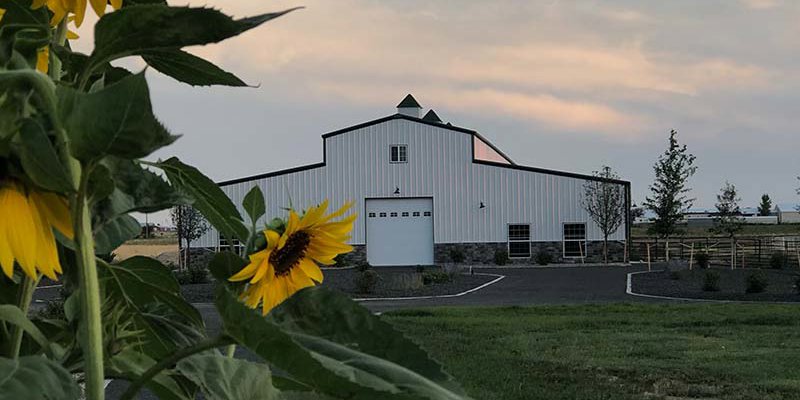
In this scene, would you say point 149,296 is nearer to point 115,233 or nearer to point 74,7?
point 115,233

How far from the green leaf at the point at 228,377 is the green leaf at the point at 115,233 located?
121 mm

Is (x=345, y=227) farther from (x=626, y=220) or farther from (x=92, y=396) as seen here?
(x=626, y=220)

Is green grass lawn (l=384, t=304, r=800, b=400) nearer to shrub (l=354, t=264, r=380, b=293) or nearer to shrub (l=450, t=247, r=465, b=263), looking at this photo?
shrub (l=354, t=264, r=380, b=293)

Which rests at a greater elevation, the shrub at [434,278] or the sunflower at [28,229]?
the sunflower at [28,229]

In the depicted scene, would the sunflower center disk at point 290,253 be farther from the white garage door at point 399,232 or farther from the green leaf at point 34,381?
the white garage door at point 399,232

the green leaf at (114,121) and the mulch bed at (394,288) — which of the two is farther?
the mulch bed at (394,288)

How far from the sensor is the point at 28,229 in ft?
1.59

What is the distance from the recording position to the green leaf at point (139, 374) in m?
0.66

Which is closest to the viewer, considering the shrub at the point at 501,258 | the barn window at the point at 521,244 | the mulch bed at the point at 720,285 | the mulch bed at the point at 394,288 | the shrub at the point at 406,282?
the mulch bed at the point at 720,285

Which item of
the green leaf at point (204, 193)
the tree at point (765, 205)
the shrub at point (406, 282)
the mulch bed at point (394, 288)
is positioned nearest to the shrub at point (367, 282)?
the mulch bed at point (394, 288)

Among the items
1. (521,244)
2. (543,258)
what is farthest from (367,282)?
(521,244)

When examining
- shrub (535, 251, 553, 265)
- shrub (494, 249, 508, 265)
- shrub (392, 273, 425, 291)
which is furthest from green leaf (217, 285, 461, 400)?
shrub (494, 249, 508, 265)

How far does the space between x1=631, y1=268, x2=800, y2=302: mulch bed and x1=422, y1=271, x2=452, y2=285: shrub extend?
4.54 meters

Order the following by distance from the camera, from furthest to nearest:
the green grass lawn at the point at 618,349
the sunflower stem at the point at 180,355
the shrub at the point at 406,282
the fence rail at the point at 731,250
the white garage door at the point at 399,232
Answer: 1. the white garage door at the point at 399,232
2. the fence rail at the point at 731,250
3. the shrub at the point at 406,282
4. the green grass lawn at the point at 618,349
5. the sunflower stem at the point at 180,355
